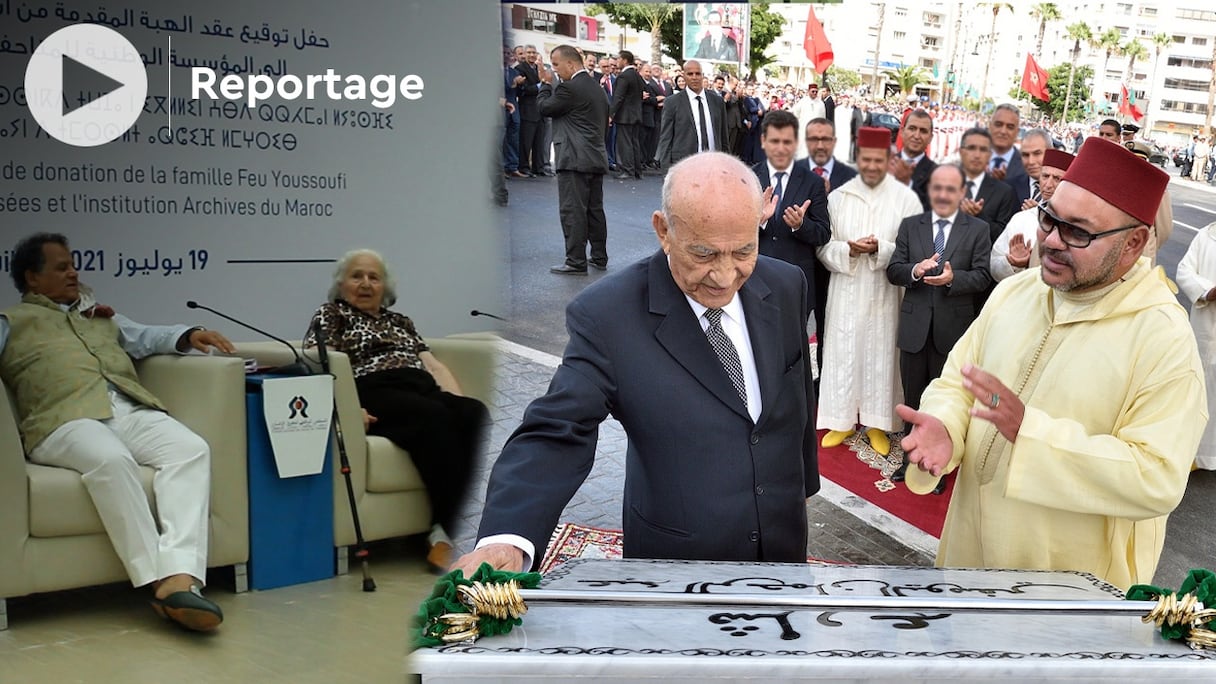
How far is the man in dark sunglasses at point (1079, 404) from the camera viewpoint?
76.9 inches

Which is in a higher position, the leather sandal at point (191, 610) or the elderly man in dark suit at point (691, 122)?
the elderly man in dark suit at point (691, 122)

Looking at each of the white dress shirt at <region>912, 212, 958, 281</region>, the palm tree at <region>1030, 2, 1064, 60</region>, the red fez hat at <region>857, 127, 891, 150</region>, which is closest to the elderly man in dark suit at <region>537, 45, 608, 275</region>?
the red fez hat at <region>857, 127, 891, 150</region>

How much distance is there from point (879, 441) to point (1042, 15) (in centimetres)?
229

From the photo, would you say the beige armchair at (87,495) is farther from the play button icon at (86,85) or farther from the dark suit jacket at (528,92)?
the dark suit jacket at (528,92)

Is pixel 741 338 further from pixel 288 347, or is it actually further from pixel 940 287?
pixel 940 287

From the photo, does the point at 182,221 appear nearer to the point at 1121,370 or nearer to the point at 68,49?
the point at 68,49

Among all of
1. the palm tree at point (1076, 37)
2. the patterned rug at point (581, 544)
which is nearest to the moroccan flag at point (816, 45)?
the palm tree at point (1076, 37)

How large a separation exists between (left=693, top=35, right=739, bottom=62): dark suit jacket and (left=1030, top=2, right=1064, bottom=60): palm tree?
2.07 m

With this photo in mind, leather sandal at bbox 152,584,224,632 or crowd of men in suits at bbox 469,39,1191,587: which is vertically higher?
crowd of men in suits at bbox 469,39,1191,587

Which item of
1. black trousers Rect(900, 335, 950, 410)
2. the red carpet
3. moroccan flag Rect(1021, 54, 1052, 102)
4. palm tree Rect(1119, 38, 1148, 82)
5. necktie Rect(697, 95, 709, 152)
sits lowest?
the red carpet

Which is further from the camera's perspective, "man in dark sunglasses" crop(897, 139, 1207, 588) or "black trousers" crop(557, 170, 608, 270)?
"black trousers" crop(557, 170, 608, 270)

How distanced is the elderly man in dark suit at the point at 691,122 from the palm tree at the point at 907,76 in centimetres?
73

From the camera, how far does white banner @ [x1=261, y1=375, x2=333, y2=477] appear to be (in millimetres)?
1905

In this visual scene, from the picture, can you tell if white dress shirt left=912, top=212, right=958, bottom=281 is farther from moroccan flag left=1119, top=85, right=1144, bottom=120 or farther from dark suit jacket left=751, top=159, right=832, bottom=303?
moroccan flag left=1119, top=85, right=1144, bottom=120
